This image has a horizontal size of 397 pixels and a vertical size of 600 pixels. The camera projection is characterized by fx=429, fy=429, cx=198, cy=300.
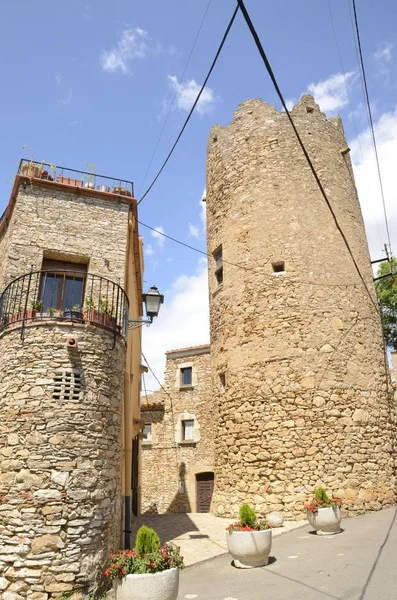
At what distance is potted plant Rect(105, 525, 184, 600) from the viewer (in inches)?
181

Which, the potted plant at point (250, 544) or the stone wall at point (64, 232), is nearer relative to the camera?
the potted plant at point (250, 544)

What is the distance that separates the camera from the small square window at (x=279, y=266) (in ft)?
39.2

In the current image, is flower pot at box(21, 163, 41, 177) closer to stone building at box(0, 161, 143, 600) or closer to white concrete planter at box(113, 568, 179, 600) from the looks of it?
stone building at box(0, 161, 143, 600)

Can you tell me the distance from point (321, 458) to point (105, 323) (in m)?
6.22

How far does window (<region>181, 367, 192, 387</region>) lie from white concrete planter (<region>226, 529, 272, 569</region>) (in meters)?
14.6

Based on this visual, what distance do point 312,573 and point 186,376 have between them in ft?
51.2

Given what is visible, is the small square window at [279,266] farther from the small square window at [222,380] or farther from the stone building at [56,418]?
the stone building at [56,418]

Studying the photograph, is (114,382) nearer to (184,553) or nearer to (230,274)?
(184,553)

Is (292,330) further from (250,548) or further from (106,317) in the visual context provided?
(250,548)

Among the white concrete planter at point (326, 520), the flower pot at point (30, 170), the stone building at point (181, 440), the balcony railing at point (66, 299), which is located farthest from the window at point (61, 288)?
the stone building at point (181, 440)

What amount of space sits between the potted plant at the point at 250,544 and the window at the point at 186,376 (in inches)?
572

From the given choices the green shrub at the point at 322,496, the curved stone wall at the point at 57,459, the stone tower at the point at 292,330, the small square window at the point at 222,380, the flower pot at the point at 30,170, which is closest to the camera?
the curved stone wall at the point at 57,459

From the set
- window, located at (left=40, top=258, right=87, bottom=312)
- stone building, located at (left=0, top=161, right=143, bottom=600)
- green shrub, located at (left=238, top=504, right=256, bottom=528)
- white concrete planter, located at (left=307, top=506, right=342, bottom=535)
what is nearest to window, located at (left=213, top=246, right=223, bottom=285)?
stone building, located at (left=0, top=161, right=143, bottom=600)

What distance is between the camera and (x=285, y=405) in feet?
35.0
